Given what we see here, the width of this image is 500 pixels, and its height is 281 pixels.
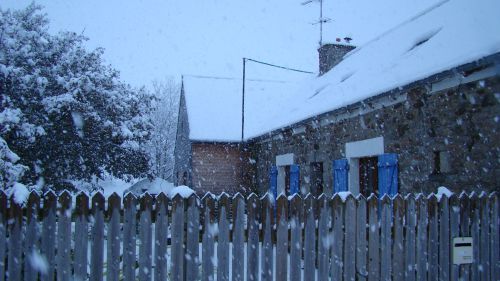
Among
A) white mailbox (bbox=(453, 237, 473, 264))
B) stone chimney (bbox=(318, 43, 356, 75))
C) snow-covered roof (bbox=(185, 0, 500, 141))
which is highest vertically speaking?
stone chimney (bbox=(318, 43, 356, 75))

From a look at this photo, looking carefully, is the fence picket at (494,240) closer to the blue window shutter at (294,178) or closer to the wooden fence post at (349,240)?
the wooden fence post at (349,240)

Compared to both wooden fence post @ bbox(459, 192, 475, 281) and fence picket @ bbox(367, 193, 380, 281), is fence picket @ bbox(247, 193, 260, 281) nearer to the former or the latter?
fence picket @ bbox(367, 193, 380, 281)

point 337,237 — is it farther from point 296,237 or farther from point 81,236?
point 81,236

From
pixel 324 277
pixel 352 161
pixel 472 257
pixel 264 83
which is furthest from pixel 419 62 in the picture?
pixel 264 83

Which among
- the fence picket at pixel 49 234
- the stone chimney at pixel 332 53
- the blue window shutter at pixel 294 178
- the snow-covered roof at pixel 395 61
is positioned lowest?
the fence picket at pixel 49 234

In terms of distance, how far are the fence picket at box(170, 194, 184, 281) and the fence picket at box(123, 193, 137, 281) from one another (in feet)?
1.15

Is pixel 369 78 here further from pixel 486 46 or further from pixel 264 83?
pixel 264 83

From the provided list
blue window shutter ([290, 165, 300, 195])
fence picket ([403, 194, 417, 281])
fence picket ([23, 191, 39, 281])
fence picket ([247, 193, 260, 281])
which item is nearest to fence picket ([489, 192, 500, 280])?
fence picket ([403, 194, 417, 281])

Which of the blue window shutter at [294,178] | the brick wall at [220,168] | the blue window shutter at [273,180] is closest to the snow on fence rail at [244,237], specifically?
the blue window shutter at [294,178]

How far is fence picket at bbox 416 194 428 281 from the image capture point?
4.56 m

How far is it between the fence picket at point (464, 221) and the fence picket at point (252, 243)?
7.72 ft

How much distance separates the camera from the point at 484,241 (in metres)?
4.79

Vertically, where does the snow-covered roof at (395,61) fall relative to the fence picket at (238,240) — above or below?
above

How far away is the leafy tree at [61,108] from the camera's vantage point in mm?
8891
